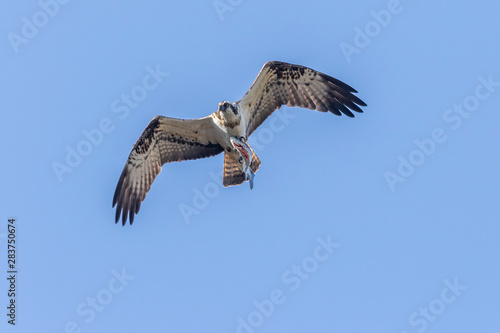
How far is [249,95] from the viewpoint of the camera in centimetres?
1445

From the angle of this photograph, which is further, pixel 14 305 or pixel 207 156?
pixel 207 156

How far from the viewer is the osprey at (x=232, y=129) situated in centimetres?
1435

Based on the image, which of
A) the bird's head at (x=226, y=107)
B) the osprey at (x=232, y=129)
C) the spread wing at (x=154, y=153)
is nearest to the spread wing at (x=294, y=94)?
the osprey at (x=232, y=129)

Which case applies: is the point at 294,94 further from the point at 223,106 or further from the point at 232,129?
the point at 223,106

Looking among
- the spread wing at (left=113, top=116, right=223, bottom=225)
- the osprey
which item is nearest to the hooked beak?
the osprey

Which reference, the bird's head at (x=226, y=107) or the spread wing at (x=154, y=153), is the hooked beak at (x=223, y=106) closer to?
the bird's head at (x=226, y=107)

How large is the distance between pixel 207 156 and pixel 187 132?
0.72 m

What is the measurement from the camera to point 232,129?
14.2m

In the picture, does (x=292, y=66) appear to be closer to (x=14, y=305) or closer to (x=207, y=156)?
(x=207, y=156)

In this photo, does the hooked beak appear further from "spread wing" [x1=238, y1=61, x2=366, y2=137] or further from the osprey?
"spread wing" [x1=238, y1=61, x2=366, y2=137]

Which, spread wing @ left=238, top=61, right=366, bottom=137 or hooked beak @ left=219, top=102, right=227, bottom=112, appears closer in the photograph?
hooked beak @ left=219, top=102, right=227, bottom=112

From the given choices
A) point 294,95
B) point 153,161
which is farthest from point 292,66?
point 153,161

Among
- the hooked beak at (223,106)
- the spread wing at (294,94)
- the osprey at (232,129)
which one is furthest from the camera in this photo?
the spread wing at (294,94)

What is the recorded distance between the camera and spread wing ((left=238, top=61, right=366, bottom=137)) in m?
14.5
